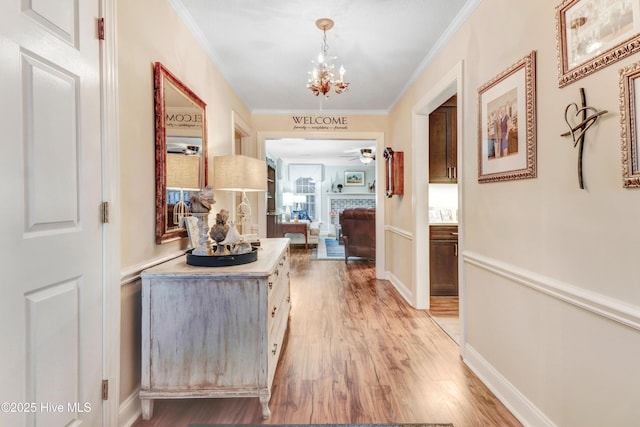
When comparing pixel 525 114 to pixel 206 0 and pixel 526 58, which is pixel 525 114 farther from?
pixel 206 0

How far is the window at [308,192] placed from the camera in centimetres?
1108

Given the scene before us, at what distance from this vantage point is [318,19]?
2473 mm

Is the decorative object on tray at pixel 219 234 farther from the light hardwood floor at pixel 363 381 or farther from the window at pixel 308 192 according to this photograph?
the window at pixel 308 192

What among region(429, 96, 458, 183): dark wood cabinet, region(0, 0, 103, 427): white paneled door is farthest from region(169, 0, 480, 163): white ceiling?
region(0, 0, 103, 427): white paneled door

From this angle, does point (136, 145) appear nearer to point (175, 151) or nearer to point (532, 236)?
point (175, 151)

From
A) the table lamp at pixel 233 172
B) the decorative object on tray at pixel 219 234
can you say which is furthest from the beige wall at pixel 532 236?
the table lamp at pixel 233 172

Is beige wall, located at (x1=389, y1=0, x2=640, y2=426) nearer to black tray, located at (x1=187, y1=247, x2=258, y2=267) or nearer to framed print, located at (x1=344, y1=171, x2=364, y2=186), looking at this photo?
black tray, located at (x1=187, y1=247, x2=258, y2=267)

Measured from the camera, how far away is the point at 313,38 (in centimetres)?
277

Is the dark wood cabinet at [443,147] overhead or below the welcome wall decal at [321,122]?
below

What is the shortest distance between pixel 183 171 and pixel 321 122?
10.1 feet

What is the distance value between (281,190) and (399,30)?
26.0 ft

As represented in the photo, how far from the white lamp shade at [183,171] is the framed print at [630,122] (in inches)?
92.0

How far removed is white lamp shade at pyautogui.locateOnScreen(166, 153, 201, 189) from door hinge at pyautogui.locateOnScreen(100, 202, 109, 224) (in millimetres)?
591

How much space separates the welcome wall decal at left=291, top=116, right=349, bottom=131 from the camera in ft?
16.4
